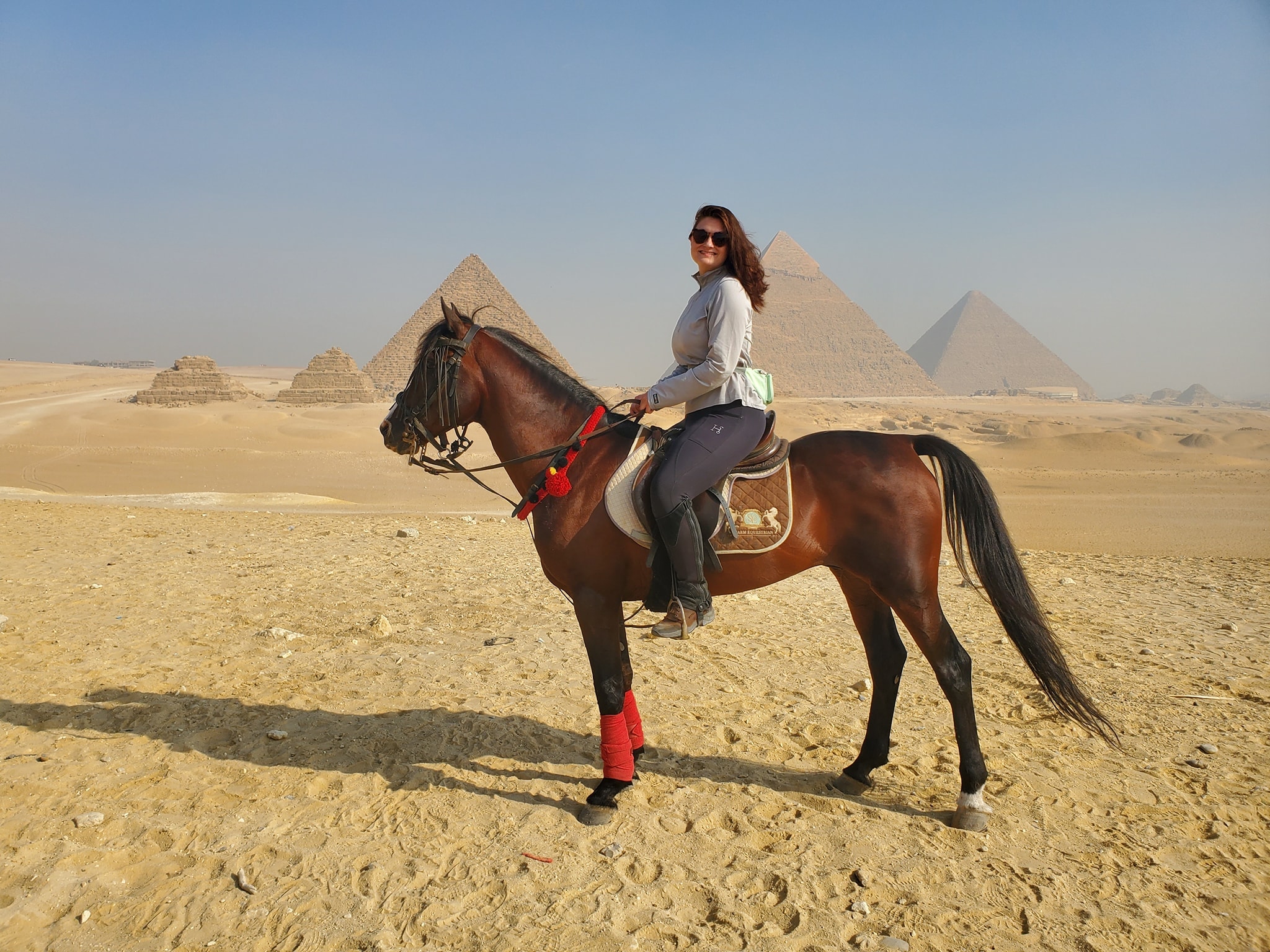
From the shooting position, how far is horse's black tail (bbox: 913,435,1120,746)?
12.8 feet

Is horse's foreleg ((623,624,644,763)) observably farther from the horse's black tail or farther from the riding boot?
the horse's black tail

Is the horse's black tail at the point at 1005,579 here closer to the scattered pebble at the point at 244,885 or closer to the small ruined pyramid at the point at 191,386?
the scattered pebble at the point at 244,885

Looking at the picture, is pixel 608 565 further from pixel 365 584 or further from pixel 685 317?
pixel 365 584

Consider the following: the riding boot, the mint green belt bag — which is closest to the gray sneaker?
the riding boot

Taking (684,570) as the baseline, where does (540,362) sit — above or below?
above

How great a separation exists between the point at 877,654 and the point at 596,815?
5.54 feet

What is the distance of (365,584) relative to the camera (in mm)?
8414

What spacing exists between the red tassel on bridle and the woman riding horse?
11.3 inches

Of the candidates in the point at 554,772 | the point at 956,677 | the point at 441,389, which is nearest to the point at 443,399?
the point at 441,389

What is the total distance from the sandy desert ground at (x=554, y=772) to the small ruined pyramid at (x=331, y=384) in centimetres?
5857

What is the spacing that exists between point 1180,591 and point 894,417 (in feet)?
187

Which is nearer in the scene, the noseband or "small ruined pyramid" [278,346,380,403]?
the noseband

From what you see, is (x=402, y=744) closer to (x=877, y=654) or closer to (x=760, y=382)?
(x=877, y=654)

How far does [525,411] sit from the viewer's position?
4.12m
